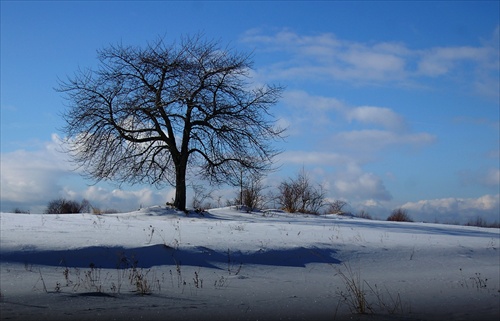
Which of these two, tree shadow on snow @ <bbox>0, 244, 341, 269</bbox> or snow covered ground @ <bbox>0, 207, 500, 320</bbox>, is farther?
tree shadow on snow @ <bbox>0, 244, 341, 269</bbox>

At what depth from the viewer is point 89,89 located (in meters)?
23.9

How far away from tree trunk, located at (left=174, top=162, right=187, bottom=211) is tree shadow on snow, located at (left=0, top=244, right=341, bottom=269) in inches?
476

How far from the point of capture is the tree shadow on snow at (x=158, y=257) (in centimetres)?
1086

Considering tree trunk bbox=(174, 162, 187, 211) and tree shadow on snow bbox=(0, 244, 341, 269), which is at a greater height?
tree trunk bbox=(174, 162, 187, 211)

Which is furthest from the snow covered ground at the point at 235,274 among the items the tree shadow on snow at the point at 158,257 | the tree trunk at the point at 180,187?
the tree trunk at the point at 180,187

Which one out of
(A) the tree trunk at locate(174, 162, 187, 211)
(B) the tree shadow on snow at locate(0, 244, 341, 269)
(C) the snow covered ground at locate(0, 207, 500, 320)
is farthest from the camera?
(A) the tree trunk at locate(174, 162, 187, 211)

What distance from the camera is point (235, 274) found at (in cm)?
1085

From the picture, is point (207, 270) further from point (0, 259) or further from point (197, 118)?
point (197, 118)

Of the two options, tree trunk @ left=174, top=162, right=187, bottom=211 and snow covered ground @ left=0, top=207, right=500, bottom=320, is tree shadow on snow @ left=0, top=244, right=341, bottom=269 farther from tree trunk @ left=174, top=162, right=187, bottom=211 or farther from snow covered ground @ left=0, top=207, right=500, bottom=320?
tree trunk @ left=174, top=162, right=187, bottom=211

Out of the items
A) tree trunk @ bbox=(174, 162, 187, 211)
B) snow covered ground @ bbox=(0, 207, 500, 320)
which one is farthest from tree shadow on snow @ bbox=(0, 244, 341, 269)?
tree trunk @ bbox=(174, 162, 187, 211)

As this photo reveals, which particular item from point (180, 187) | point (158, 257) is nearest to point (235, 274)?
point (158, 257)

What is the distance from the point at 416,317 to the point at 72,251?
22.3 feet

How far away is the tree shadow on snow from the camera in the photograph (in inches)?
428

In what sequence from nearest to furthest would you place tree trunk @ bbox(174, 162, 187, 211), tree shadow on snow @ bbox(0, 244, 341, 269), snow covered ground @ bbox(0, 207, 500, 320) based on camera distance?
snow covered ground @ bbox(0, 207, 500, 320), tree shadow on snow @ bbox(0, 244, 341, 269), tree trunk @ bbox(174, 162, 187, 211)
